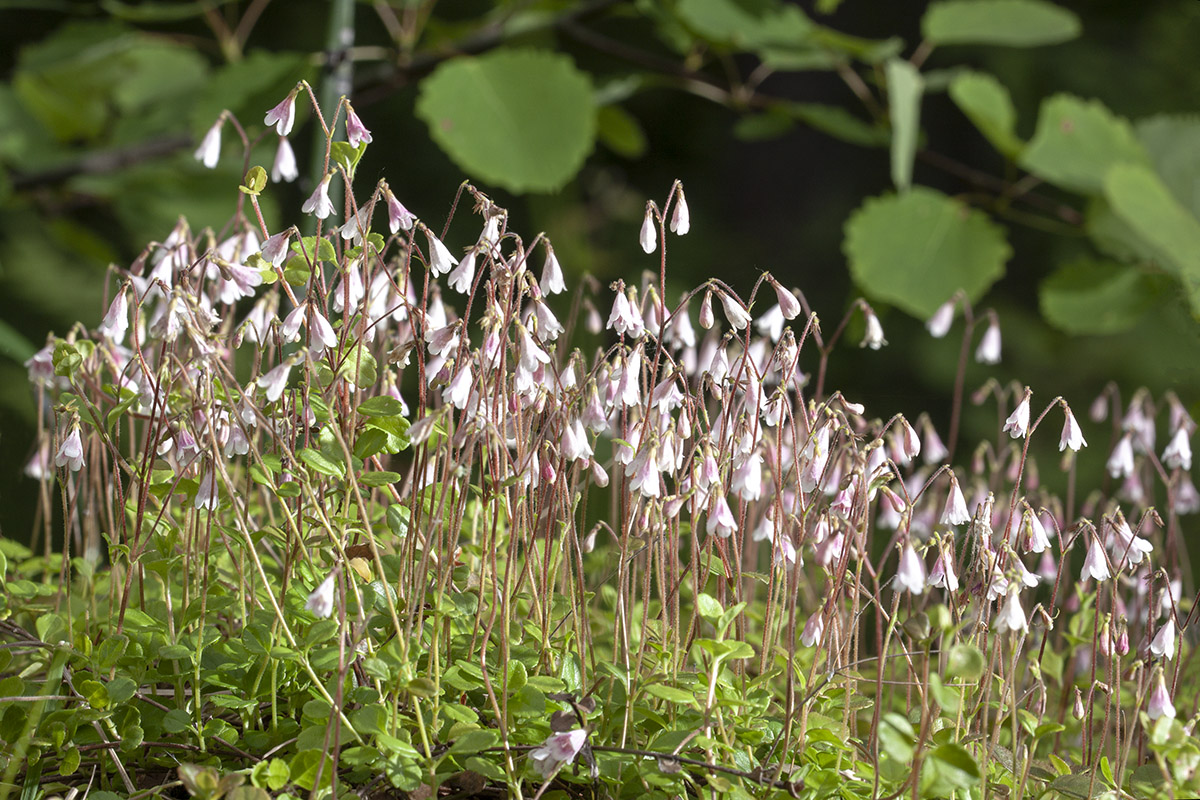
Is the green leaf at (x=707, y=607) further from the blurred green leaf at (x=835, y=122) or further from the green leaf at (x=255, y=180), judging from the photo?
the blurred green leaf at (x=835, y=122)

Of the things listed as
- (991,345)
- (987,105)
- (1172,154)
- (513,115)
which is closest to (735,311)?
(991,345)

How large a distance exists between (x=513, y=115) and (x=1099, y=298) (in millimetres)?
1381

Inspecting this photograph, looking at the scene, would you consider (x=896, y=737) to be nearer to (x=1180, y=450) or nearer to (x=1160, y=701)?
(x=1160, y=701)

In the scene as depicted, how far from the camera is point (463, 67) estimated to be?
6.57ft

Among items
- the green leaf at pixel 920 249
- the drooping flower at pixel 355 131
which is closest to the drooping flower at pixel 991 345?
the green leaf at pixel 920 249

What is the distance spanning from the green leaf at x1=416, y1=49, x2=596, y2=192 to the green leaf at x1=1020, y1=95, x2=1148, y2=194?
1.04 metres

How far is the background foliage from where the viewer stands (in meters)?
2.05

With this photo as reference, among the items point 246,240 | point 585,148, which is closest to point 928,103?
point 585,148

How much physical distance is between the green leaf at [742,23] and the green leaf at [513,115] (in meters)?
0.33

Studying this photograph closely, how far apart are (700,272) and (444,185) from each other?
3.90ft

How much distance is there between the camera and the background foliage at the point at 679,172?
2.05 meters

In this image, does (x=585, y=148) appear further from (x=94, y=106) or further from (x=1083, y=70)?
(x=1083, y=70)

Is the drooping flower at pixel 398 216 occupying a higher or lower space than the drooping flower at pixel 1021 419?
higher

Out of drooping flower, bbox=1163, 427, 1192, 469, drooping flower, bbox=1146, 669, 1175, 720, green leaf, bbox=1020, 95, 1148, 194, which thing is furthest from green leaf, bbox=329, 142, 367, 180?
green leaf, bbox=1020, 95, 1148, 194
